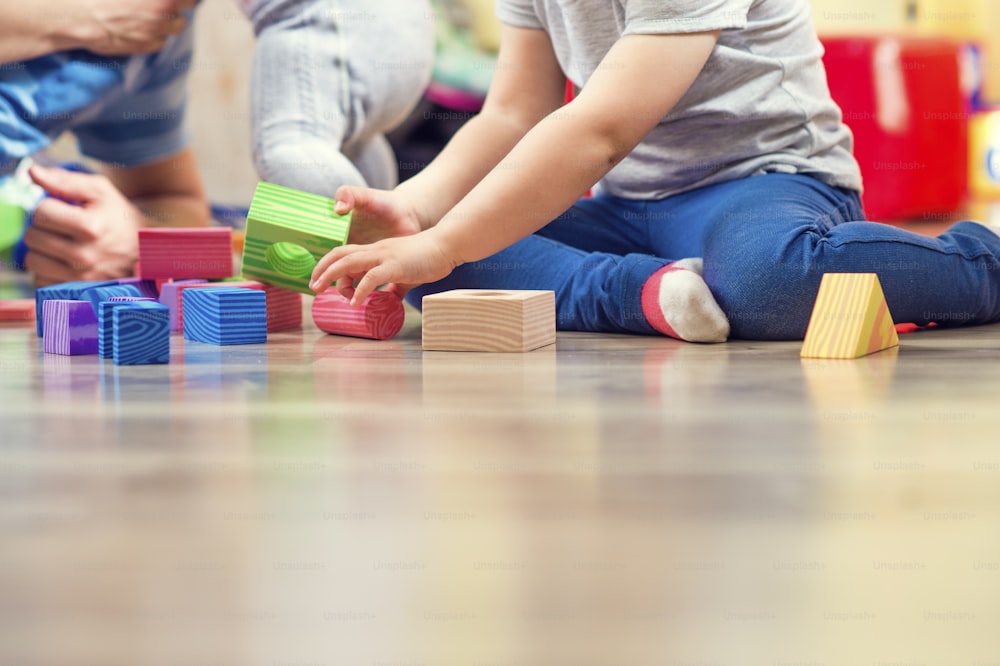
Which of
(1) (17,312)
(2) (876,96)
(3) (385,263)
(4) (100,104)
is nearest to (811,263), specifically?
(3) (385,263)

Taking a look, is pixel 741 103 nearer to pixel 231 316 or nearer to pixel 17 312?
pixel 231 316

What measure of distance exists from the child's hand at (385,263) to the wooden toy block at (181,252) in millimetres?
300

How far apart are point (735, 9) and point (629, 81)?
5.2 inches

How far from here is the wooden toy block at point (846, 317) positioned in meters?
0.87

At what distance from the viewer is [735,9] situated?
101 centimetres

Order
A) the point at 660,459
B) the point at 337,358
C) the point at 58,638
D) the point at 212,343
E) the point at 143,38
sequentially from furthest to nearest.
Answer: the point at 143,38 < the point at 212,343 < the point at 337,358 < the point at 660,459 < the point at 58,638

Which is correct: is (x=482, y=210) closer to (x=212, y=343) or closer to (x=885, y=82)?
(x=212, y=343)

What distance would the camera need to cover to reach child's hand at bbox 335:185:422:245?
1.09 m

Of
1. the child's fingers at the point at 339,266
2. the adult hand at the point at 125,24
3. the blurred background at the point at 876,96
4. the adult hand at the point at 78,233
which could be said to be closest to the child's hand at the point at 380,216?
the child's fingers at the point at 339,266

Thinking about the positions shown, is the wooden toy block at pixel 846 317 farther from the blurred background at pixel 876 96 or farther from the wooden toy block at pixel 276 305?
the blurred background at pixel 876 96

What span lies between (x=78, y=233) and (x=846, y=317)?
42.9 inches

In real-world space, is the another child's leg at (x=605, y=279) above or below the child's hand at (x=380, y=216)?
below

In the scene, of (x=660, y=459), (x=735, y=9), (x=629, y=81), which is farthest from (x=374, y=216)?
(x=660, y=459)

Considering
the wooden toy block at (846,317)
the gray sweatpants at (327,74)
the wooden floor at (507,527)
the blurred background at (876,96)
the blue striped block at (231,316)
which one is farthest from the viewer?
the blurred background at (876,96)
